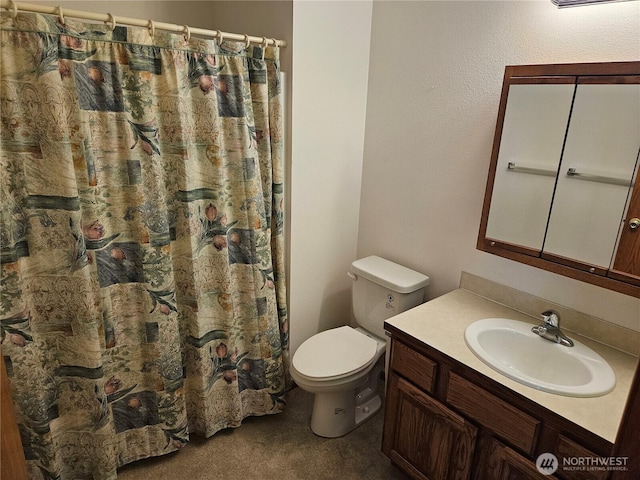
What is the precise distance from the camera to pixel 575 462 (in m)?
1.25

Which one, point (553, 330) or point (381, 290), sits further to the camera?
point (381, 290)

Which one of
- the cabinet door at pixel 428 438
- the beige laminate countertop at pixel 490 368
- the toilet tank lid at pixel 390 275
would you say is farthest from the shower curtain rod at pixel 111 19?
the cabinet door at pixel 428 438

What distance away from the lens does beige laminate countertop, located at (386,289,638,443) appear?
4.15ft

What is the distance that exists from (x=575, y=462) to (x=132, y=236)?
1.77 metres

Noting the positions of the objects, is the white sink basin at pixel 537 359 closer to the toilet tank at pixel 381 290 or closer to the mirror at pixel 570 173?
the mirror at pixel 570 173

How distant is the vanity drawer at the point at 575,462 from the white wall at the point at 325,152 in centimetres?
145

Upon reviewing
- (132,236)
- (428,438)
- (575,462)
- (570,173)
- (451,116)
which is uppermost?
(451,116)

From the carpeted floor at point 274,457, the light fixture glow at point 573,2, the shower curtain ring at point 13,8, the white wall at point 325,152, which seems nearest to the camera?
the shower curtain ring at point 13,8

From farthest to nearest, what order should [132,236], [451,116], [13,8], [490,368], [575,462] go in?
[451,116]
[132,236]
[490,368]
[13,8]
[575,462]

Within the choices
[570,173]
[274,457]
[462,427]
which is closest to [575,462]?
[462,427]

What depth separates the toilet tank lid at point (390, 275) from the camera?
2141 millimetres

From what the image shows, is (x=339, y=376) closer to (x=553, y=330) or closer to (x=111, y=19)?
(x=553, y=330)

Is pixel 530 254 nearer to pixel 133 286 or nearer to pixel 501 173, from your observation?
pixel 501 173

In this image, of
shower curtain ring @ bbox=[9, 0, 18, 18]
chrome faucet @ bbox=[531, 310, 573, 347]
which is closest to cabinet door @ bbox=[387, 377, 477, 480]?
chrome faucet @ bbox=[531, 310, 573, 347]
